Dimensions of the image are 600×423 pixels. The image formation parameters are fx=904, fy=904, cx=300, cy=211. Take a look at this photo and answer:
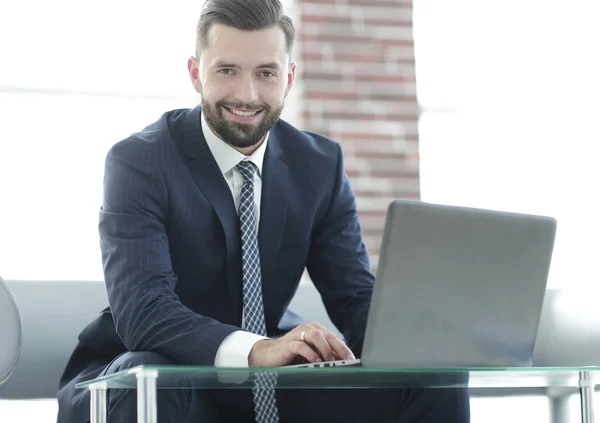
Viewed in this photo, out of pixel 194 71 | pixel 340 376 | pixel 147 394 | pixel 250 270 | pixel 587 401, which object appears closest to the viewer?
pixel 147 394

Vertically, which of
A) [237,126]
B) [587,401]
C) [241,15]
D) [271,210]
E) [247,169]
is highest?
[241,15]

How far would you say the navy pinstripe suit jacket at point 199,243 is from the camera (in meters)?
1.88

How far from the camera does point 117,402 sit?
1.76 m

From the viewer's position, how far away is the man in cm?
198

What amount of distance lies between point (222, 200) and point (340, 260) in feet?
1.30

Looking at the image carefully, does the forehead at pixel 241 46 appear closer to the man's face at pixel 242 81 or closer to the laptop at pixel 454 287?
the man's face at pixel 242 81

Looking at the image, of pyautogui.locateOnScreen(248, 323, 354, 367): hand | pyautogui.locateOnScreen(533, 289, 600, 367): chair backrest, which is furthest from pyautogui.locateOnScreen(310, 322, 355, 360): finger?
pyautogui.locateOnScreen(533, 289, 600, 367): chair backrest

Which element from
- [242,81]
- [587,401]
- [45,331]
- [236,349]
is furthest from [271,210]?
[587,401]

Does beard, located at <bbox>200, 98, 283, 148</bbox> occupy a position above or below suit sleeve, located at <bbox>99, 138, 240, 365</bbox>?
above

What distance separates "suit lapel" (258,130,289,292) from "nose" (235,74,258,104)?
0.18m

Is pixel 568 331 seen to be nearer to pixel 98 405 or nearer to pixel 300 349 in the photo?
pixel 300 349

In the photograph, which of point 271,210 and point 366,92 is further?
point 366,92

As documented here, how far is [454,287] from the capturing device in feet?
5.16

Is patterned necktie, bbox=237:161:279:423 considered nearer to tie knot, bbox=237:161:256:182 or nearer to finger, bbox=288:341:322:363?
tie knot, bbox=237:161:256:182
